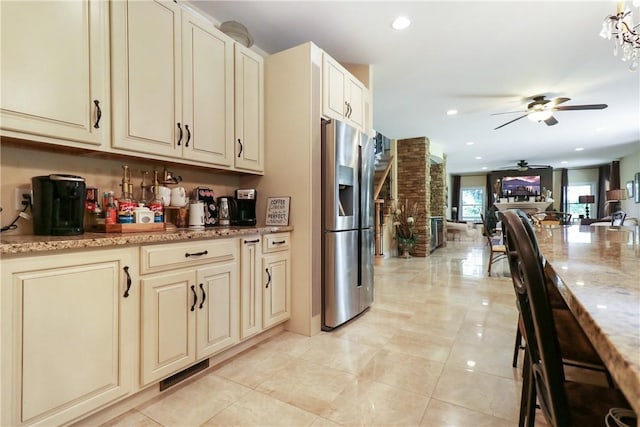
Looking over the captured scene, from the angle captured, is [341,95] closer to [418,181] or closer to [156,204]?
[156,204]

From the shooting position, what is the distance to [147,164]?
217cm

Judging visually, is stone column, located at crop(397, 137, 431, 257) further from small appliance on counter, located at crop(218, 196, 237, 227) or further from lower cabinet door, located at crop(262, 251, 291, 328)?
small appliance on counter, located at crop(218, 196, 237, 227)

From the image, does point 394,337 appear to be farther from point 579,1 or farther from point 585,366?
point 579,1

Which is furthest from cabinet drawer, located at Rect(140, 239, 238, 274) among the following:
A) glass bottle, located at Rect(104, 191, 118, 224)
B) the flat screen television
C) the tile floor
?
the flat screen television

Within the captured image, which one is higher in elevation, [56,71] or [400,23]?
[400,23]

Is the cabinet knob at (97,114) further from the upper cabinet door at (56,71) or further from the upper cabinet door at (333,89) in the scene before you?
the upper cabinet door at (333,89)

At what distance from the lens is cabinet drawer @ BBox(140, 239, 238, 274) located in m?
1.59

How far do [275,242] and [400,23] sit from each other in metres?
2.30

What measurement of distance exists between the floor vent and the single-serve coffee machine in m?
1.08

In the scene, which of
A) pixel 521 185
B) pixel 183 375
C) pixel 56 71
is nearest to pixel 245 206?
pixel 183 375

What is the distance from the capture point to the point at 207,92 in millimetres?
2189

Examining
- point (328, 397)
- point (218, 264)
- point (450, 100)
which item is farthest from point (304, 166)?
point (450, 100)

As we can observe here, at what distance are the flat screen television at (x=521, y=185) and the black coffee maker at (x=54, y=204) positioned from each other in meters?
13.7

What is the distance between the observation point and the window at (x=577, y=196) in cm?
1218
